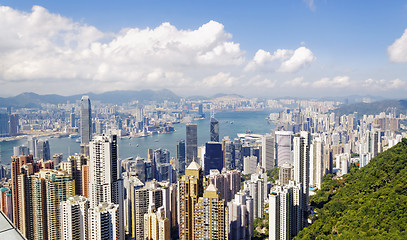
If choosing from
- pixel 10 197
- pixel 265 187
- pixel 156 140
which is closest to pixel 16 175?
pixel 10 197

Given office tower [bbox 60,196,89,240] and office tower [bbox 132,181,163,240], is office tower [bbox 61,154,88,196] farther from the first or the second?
office tower [bbox 60,196,89,240]

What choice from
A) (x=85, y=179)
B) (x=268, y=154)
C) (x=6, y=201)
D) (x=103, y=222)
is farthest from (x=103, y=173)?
(x=268, y=154)

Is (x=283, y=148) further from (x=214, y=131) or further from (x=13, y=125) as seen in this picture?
(x=13, y=125)

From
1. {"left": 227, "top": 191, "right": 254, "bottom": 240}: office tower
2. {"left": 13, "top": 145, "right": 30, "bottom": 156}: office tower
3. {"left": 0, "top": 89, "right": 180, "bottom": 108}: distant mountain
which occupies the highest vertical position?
{"left": 0, "top": 89, "right": 180, "bottom": 108}: distant mountain

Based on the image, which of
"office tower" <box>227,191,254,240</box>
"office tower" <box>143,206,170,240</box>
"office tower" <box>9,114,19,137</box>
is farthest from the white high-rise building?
"office tower" <box>9,114,19,137</box>

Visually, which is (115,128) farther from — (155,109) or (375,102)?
(375,102)
